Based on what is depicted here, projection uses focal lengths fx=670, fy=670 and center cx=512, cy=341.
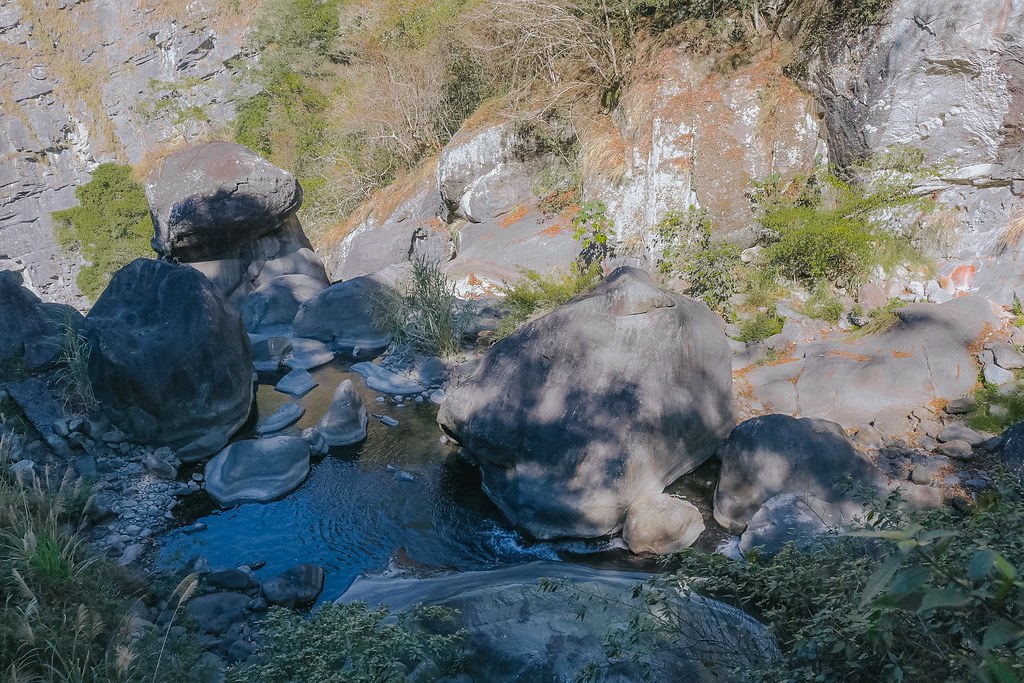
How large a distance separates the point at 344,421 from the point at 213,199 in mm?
7258

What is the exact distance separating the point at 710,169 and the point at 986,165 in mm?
3029

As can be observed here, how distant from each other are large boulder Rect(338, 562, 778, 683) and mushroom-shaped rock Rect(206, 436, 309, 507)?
1.85 metres

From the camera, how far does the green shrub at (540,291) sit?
8.62 metres

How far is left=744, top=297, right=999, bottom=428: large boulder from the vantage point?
6129mm

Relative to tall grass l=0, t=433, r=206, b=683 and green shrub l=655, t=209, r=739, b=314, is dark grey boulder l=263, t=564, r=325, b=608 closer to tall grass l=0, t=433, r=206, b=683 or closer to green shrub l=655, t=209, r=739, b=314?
tall grass l=0, t=433, r=206, b=683

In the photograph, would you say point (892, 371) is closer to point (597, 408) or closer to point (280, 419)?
point (597, 408)

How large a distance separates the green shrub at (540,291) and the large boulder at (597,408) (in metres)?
2.42

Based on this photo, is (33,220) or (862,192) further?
(33,220)

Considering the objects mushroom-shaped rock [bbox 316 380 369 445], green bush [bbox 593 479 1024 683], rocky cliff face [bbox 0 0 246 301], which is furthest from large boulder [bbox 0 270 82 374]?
rocky cliff face [bbox 0 0 246 301]

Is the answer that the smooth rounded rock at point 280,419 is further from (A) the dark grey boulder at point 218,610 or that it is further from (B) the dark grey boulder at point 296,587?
(A) the dark grey boulder at point 218,610

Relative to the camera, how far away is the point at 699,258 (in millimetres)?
8461

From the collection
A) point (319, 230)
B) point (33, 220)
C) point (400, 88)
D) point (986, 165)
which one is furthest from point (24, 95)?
point (986, 165)

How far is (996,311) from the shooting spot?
6750mm

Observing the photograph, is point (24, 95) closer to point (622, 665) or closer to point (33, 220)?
point (33, 220)
